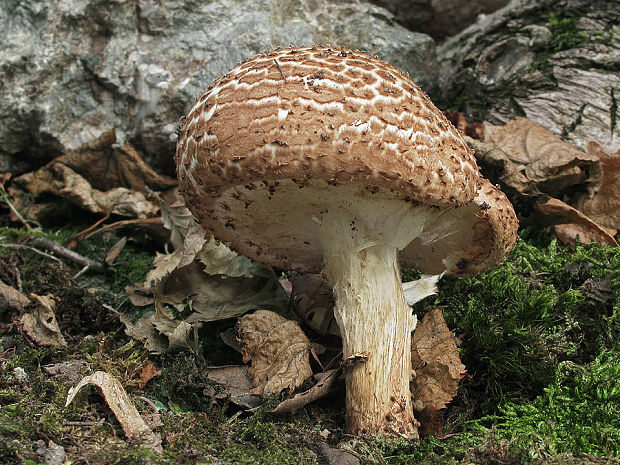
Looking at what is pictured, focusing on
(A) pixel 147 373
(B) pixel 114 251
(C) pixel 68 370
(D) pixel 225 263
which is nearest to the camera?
(C) pixel 68 370

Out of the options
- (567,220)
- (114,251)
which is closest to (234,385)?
(114,251)

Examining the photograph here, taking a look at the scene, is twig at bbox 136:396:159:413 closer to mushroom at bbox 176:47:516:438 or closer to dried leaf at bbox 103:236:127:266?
mushroom at bbox 176:47:516:438

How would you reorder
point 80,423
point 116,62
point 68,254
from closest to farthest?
1. point 80,423
2. point 68,254
3. point 116,62

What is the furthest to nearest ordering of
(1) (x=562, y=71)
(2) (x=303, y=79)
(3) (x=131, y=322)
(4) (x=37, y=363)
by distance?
(1) (x=562, y=71), (3) (x=131, y=322), (4) (x=37, y=363), (2) (x=303, y=79)

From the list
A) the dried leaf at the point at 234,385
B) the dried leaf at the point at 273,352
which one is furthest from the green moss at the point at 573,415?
the dried leaf at the point at 234,385

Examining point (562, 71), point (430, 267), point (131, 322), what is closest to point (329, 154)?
point (430, 267)

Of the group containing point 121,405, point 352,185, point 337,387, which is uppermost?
point 352,185

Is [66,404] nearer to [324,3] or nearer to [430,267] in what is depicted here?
[430,267]

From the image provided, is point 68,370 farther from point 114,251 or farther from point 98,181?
point 98,181
